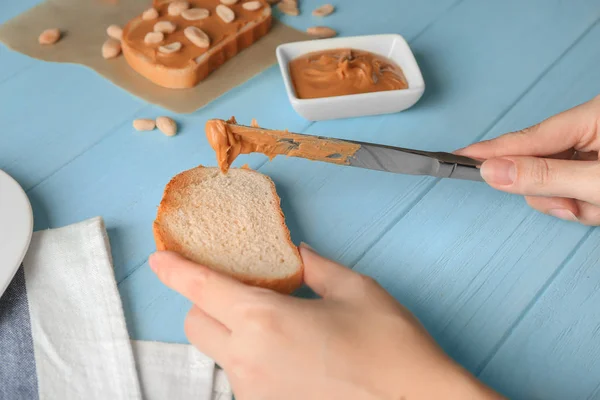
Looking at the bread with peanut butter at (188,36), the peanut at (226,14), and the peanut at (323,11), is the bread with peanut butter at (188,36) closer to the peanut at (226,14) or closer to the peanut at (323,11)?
the peanut at (226,14)

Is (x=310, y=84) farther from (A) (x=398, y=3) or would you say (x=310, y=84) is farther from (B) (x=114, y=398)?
(B) (x=114, y=398)

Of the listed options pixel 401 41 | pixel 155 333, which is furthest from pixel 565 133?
pixel 155 333

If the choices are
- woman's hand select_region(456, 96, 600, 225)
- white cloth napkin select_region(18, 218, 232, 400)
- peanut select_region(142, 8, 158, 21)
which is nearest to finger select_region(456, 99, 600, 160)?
woman's hand select_region(456, 96, 600, 225)

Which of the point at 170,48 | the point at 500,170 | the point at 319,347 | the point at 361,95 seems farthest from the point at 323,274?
the point at 170,48

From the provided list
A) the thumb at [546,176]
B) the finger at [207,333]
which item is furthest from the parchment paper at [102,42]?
the thumb at [546,176]

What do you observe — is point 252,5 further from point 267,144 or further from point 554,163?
point 554,163
